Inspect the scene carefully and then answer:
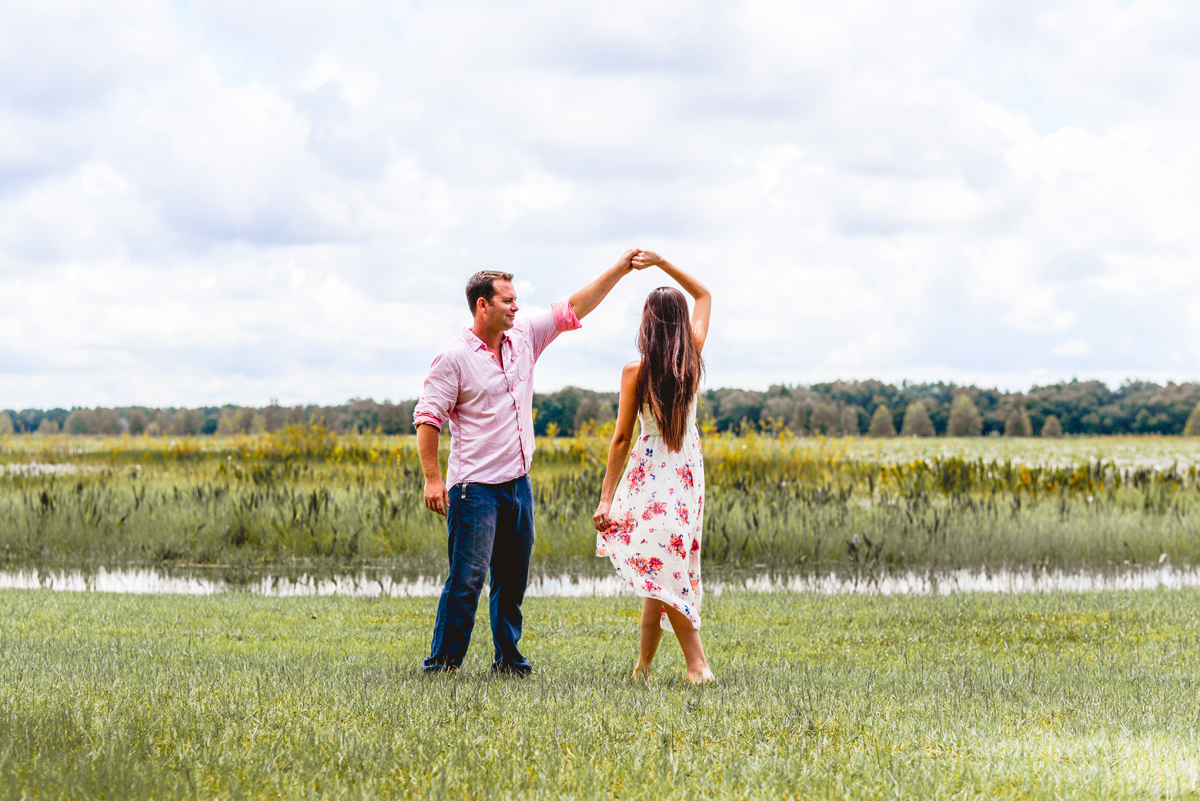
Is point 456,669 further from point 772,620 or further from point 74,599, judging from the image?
point 74,599

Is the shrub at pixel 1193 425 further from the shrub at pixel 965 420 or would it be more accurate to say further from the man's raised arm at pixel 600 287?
the man's raised arm at pixel 600 287

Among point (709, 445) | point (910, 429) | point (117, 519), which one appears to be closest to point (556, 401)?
point (709, 445)

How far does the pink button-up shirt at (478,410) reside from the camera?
5324mm

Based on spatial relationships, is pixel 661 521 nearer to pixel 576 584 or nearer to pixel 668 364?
pixel 668 364

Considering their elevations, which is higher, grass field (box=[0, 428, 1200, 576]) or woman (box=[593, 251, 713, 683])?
woman (box=[593, 251, 713, 683])

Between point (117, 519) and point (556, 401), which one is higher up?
point (556, 401)

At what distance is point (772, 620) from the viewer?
8258 millimetres

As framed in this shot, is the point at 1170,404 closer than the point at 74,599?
No

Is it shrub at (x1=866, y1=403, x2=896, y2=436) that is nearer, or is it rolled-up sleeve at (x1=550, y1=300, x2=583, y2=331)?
rolled-up sleeve at (x1=550, y1=300, x2=583, y2=331)

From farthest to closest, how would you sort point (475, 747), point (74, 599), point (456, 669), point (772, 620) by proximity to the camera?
point (74, 599)
point (772, 620)
point (456, 669)
point (475, 747)

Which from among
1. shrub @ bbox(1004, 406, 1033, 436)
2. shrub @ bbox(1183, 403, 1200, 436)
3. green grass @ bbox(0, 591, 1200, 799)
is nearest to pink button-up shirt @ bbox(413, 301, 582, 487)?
green grass @ bbox(0, 591, 1200, 799)

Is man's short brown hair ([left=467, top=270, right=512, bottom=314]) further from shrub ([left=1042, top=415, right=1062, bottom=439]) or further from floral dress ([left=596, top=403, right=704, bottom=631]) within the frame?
shrub ([left=1042, top=415, right=1062, bottom=439])

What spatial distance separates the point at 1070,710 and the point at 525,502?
Result: 2932 millimetres

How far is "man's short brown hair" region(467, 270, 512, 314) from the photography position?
540 cm
